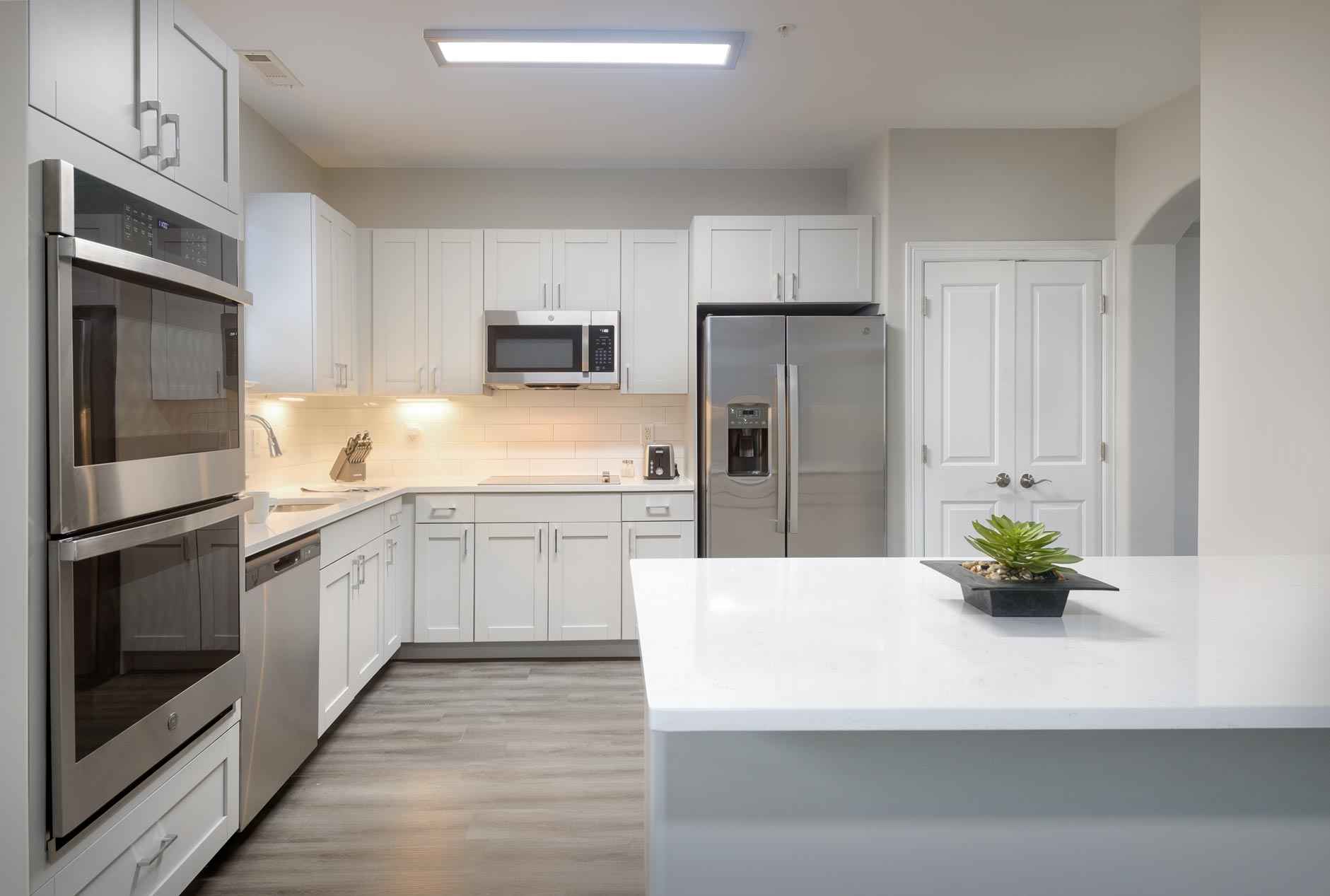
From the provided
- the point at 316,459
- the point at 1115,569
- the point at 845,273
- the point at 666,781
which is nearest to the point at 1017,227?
the point at 845,273

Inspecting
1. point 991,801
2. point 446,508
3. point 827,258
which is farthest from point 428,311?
point 991,801

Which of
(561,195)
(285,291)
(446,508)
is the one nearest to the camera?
(285,291)

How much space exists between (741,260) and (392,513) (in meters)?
2.13

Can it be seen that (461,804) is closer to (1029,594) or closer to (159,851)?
(159,851)

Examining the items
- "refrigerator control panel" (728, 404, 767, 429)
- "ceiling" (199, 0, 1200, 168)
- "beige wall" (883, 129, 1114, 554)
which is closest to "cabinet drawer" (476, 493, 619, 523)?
"refrigerator control panel" (728, 404, 767, 429)

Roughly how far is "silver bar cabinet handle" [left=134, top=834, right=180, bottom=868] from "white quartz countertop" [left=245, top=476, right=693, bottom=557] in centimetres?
69

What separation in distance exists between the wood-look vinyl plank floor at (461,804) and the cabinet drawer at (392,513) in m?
0.75

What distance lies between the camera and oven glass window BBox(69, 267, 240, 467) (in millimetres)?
1364

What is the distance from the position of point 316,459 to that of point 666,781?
3633mm

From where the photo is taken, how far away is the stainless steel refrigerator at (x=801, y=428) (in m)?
3.60

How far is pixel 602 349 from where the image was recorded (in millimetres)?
3953

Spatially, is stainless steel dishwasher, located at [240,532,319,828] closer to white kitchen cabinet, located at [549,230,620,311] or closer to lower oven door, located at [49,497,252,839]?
lower oven door, located at [49,497,252,839]

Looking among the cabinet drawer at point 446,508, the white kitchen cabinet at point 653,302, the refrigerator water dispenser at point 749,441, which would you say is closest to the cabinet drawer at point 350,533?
the cabinet drawer at point 446,508

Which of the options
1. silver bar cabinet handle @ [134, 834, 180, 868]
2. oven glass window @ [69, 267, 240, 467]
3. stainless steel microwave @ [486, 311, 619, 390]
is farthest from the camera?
stainless steel microwave @ [486, 311, 619, 390]
